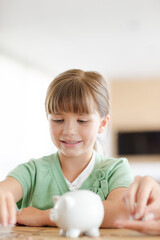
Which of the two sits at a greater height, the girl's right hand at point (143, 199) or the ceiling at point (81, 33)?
the ceiling at point (81, 33)

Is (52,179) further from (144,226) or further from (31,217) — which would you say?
(144,226)

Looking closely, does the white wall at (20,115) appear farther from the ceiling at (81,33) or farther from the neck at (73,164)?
the neck at (73,164)

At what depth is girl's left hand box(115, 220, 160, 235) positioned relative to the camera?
2.22ft

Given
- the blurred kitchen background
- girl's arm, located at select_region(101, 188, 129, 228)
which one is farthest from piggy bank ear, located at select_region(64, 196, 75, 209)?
the blurred kitchen background

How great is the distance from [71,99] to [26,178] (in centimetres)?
28

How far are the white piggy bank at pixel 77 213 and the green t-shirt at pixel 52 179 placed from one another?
1.09ft

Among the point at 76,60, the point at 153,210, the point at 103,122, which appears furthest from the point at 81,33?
the point at 153,210

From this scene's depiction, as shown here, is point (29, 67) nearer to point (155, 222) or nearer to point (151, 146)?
point (151, 146)

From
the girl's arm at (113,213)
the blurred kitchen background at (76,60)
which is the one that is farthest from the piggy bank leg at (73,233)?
the blurred kitchen background at (76,60)

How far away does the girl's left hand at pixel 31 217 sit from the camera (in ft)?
3.04

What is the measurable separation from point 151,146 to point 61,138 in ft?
24.8

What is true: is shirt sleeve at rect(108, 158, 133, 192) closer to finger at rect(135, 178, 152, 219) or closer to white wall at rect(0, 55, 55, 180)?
finger at rect(135, 178, 152, 219)

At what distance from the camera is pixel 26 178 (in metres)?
1.08

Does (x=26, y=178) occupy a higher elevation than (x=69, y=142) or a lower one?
lower
